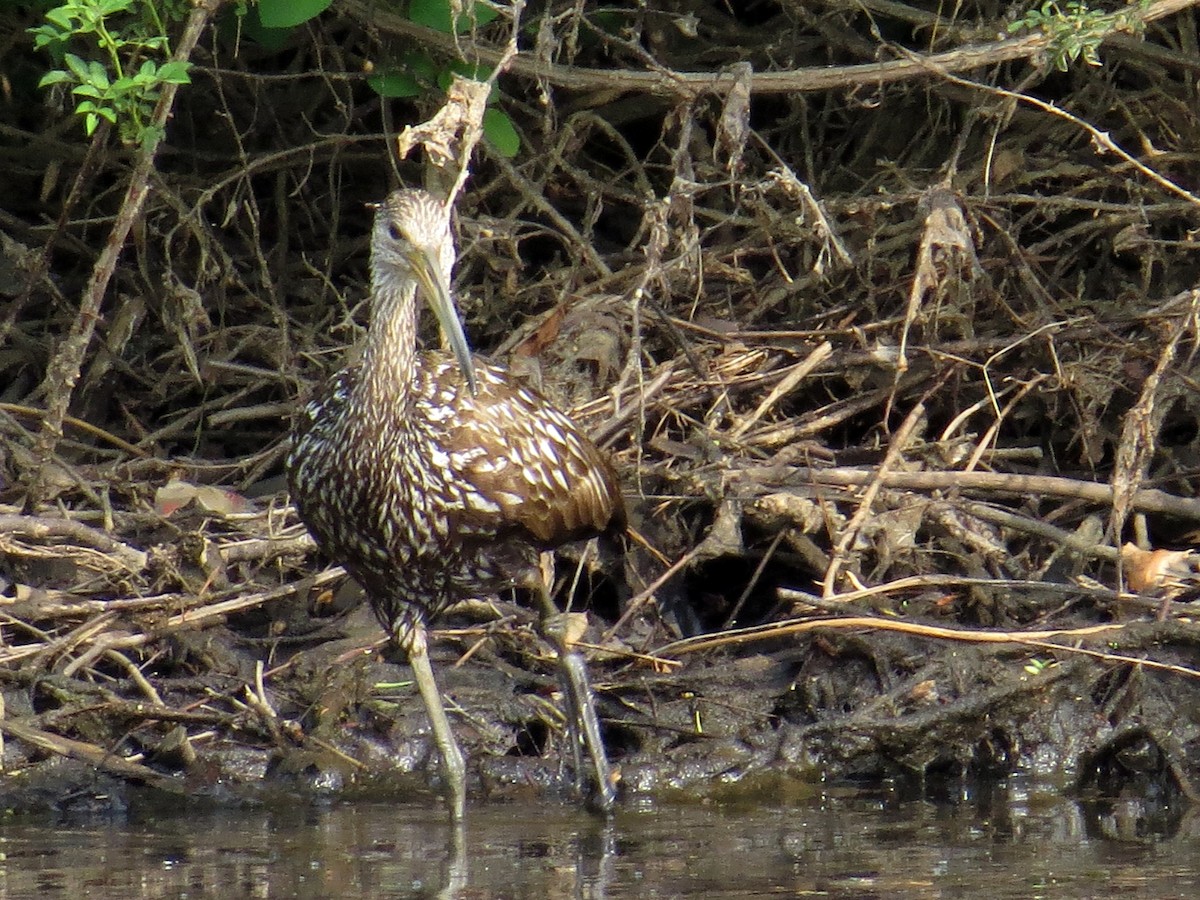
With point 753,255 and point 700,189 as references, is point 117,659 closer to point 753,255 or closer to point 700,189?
point 700,189

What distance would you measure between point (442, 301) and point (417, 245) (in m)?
0.17

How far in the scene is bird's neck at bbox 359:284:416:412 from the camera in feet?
16.1

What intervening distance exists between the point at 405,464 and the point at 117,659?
40.8 inches

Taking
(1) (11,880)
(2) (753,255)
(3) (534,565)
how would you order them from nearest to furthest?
1. (1) (11,880)
2. (3) (534,565)
3. (2) (753,255)

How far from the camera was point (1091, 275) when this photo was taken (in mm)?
6617

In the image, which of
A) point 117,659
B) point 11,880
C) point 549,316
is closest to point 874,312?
point 549,316

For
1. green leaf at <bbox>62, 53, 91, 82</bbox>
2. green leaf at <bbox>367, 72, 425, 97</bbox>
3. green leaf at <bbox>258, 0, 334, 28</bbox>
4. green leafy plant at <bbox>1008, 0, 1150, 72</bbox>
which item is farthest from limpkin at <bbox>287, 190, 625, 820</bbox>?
green leafy plant at <bbox>1008, 0, 1150, 72</bbox>

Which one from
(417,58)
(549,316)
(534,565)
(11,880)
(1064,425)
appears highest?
(417,58)

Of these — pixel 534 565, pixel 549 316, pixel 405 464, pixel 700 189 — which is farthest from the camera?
pixel 549 316

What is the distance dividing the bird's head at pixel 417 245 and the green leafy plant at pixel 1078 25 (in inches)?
65.8

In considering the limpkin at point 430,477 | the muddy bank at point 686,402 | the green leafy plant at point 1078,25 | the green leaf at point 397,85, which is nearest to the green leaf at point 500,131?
the muddy bank at point 686,402

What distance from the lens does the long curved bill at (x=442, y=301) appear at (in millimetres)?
4559

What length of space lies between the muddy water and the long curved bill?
107 centimetres

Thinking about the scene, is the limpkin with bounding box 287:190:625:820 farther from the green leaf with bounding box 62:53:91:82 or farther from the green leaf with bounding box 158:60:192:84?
the green leaf with bounding box 62:53:91:82
